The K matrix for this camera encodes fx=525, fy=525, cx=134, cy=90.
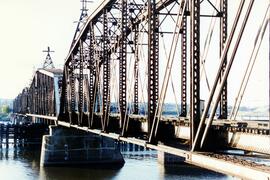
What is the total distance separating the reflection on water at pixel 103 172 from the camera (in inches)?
1998

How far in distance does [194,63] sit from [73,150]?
155 ft

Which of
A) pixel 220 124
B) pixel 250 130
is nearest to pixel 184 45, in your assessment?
pixel 220 124

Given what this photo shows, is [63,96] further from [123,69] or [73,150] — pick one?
[123,69]

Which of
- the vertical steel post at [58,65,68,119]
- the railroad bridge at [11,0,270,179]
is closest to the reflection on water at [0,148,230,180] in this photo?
the vertical steel post at [58,65,68,119]

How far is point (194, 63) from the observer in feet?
48.5

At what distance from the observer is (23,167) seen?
2282 inches

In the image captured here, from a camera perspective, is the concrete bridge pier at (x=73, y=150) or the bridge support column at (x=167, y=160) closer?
the bridge support column at (x=167, y=160)

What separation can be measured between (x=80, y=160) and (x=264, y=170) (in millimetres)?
50239

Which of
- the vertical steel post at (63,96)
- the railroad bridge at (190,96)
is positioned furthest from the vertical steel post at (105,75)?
the vertical steel post at (63,96)

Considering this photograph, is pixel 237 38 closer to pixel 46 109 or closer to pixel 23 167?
pixel 23 167

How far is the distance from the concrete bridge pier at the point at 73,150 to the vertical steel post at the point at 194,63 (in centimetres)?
4583

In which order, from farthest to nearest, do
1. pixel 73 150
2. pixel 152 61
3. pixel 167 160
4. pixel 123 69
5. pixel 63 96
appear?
pixel 73 150
pixel 167 160
pixel 63 96
pixel 123 69
pixel 152 61

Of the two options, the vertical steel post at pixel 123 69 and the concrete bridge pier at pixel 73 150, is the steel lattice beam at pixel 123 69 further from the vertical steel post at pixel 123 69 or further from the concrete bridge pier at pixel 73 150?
the concrete bridge pier at pixel 73 150

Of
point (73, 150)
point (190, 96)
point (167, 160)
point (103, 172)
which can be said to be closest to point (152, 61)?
point (190, 96)
